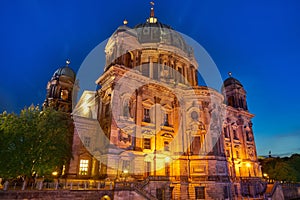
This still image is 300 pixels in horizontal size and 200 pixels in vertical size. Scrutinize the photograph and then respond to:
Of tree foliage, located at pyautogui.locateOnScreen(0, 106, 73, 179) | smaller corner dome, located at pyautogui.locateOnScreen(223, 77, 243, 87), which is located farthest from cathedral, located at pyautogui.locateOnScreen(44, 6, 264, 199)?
smaller corner dome, located at pyautogui.locateOnScreen(223, 77, 243, 87)

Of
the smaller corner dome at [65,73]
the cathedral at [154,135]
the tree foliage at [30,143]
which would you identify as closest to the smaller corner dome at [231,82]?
the cathedral at [154,135]

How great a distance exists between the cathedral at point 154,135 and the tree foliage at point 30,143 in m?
5.65

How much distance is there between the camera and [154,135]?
28.3m

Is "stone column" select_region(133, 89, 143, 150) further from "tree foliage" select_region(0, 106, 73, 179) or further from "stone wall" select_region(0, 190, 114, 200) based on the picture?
"stone wall" select_region(0, 190, 114, 200)

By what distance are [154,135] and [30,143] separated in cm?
1479

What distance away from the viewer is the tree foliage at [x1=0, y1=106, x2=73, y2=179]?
18078 mm

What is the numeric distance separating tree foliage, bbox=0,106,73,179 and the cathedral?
565 cm

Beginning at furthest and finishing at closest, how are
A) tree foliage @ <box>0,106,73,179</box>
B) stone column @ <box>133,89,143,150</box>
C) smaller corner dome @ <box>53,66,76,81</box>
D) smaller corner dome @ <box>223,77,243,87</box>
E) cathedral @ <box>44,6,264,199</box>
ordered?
1. smaller corner dome @ <box>223,77,243,87</box>
2. smaller corner dome @ <box>53,66,76,81</box>
3. stone column @ <box>133,89,143,150</box>
4. cathedral @ <box>44,6,264,199</box>
5. tree foliage @ <box>0,106,73,179</box>

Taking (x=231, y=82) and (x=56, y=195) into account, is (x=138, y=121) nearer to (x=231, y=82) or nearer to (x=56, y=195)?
(x=56, y=195)

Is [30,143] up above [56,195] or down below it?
above

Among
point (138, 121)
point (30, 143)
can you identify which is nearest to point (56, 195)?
point (30, 143)

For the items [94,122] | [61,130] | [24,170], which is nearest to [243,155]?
[94,122]

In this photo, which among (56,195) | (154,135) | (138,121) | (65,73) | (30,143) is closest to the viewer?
(56,195)

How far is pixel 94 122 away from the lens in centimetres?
2970
